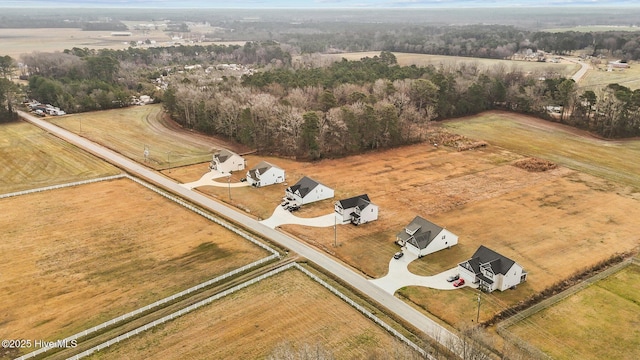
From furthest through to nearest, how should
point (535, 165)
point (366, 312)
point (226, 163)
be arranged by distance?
1. point (535, 165)
2. point (226, 163)
3. point (366, 312)

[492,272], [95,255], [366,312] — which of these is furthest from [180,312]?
[492,272]

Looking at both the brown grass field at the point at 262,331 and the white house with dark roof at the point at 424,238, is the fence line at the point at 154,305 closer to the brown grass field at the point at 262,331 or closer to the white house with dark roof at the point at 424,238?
the brown grass field at the point at 262,331

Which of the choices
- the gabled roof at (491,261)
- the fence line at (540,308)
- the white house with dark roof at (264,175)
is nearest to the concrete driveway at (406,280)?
the gabled roof at (491,261)

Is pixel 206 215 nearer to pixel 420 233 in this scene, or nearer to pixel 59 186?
pixel 59 186

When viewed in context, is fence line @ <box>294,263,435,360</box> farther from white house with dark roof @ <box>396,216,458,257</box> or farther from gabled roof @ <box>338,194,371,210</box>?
gabled roof @ <box>338,194,371,210</box>

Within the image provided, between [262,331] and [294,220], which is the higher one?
[294,220]

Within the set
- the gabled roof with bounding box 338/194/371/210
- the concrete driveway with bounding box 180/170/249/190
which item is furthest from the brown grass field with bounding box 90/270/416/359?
the concrete driveway with bounding box 180/170/249/190
